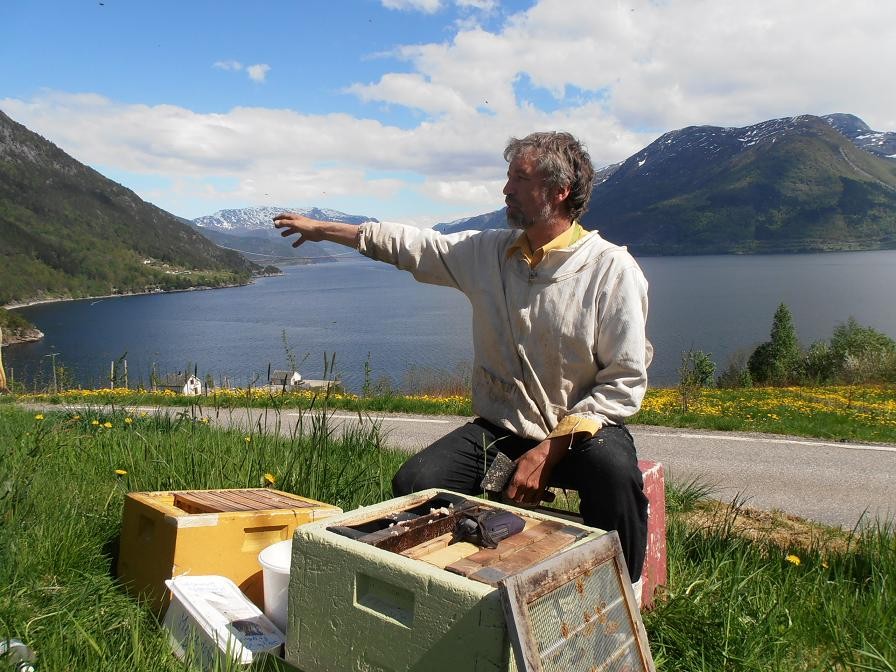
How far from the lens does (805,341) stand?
191 ft

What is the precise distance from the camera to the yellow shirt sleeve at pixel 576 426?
9.15 ft

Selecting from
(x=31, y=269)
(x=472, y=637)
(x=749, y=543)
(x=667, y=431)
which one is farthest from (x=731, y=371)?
(x=31, y=269)

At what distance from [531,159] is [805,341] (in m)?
61.8

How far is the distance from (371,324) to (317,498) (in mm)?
73441

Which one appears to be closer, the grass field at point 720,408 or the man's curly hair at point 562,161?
the man's curly hair at point 562,161

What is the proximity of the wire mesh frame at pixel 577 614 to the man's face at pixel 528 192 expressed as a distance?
1.60 m

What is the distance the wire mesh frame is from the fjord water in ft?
53.0

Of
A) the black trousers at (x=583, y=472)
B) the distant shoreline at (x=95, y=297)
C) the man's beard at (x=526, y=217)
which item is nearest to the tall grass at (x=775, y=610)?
the black trousers at (x=583, y=472)

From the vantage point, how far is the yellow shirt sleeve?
2.79 m

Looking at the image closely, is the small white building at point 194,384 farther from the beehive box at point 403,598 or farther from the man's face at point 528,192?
the beehive box at point 403,598

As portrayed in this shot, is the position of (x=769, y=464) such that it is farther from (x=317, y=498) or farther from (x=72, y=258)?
(x=72, y=258)

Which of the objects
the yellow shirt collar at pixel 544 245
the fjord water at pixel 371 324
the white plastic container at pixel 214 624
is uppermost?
the yellow shirt collar at pixel 544 245

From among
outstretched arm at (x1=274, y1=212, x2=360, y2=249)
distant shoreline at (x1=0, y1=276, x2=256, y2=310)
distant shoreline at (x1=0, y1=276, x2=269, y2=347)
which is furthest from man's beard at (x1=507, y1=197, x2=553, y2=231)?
distant shoreline at (x1=0, y1=276, x2=256, y2=310)

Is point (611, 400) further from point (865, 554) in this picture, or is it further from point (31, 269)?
point (31, 269)
